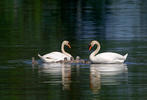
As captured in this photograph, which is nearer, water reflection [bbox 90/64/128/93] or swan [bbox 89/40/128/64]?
water reflection [bbox 90/64/128/93]

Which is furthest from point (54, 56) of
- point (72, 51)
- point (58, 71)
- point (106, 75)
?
point (106, 75)

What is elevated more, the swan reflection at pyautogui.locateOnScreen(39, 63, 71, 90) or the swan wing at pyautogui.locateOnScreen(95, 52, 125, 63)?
the swan wing at pyautogui.locateOnScreen(95, 52, 125, 63)

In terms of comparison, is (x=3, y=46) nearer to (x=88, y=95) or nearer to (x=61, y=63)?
(x=61, y=63)

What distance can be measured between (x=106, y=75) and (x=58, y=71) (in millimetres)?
1620

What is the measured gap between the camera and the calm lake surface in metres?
15.3

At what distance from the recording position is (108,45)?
79.4ft

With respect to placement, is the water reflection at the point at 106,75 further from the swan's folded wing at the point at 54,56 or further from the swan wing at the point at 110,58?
the swan's folded wing at the point at 54,56

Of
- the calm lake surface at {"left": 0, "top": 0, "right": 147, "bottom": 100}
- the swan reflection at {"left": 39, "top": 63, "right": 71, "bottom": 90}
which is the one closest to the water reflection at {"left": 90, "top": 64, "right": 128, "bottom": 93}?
the calm lake surface at {"left": 0, "top": 0, "right": 147, "bottom": 100}

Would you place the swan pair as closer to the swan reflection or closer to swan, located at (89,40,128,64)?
swan, located at (89,40,128,64)

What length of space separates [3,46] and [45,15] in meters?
15.1

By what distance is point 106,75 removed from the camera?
17672mm

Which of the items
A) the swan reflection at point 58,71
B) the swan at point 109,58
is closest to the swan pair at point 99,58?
the swan at point 109,58

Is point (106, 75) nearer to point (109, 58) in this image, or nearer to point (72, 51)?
point (109, 58)

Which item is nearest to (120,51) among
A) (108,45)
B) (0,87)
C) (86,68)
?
(108,45)
